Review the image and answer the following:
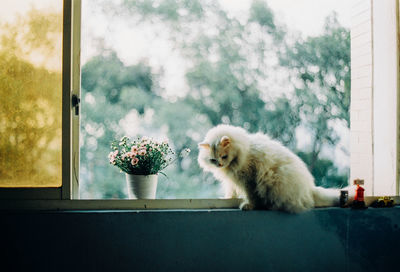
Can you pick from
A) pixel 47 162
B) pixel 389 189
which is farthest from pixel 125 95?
pixel 389 189

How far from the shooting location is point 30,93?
1.98 metres

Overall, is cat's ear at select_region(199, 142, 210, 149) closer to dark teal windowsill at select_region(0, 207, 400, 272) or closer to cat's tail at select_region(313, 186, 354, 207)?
dark teal windowsill at select_region(0, 207, 400, 272)

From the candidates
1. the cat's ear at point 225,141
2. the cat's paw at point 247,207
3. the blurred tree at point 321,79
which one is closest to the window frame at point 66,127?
the cat's ear at point 225,141

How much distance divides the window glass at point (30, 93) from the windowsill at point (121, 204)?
0.38 feet

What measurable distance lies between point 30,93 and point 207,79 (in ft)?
3.68

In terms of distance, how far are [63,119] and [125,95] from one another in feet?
1.39

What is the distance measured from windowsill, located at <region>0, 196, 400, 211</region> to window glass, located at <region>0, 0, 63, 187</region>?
12cm

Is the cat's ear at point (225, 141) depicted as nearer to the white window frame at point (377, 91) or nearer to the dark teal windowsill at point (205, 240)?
the dark teal windowsill at point (205, 240)

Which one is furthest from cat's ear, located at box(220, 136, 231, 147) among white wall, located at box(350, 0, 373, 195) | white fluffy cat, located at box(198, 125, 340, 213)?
white wall, located at box(350, 0, 373, 195)

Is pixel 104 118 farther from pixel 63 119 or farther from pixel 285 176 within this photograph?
pixel 285 176

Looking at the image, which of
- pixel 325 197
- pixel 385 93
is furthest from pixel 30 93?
pixel 385 93

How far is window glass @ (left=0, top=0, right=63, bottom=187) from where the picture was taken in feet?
6.43

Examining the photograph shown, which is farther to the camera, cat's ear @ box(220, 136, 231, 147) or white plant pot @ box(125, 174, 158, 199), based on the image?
white plant pot @ box(125, 174, 158, 199)

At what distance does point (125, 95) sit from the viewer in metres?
2.17
